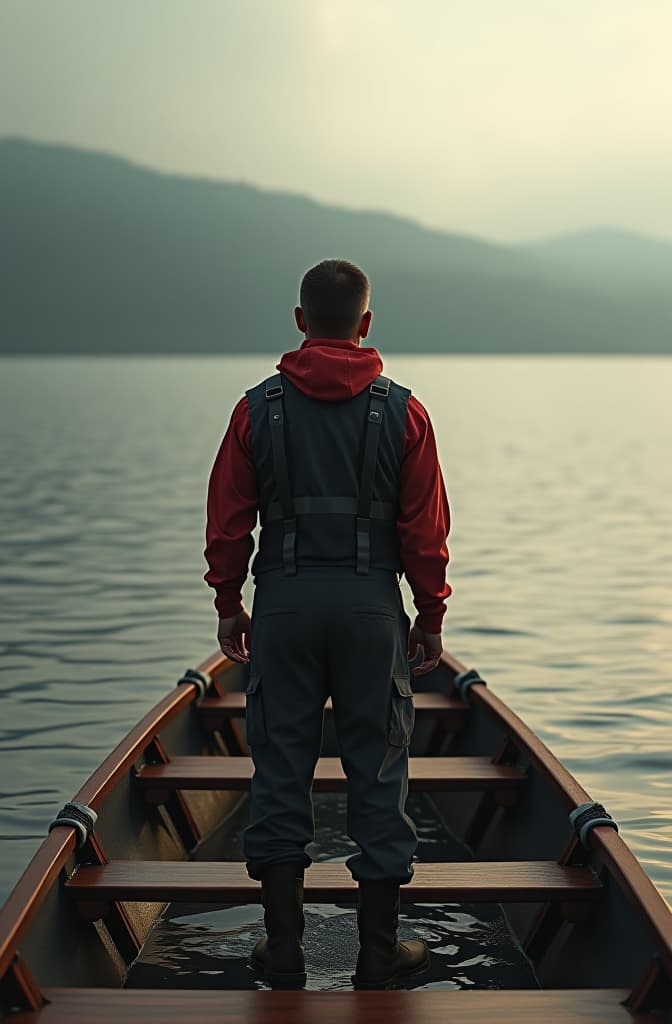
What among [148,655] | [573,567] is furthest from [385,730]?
[573,567]

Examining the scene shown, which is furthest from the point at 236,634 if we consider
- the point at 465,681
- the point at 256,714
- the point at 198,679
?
the point at 465,681

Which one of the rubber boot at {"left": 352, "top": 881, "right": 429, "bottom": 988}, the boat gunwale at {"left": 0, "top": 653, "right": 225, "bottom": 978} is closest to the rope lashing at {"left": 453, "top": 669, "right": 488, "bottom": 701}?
the boat gunwale at {"left": 0, "top": 653, "right": 225, "bottom": 978}

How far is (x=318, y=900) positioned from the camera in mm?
4891

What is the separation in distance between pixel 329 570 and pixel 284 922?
3.84ft

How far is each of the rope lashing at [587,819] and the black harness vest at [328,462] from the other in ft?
4.65

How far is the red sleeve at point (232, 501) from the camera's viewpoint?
14.4 ft

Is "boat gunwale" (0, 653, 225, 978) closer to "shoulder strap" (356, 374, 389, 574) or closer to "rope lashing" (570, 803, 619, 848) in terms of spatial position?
"shoulder strap" (356, 374, 389, 574)

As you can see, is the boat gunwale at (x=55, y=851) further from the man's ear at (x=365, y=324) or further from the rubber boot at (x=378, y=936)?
the man's ear at (x=365, y=324)

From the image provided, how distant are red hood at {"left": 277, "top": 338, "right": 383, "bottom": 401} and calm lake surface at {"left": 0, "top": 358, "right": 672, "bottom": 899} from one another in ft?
13.3

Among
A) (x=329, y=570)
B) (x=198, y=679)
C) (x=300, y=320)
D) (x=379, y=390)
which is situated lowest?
(x=198, y=679)

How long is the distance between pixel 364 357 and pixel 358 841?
1529 mm

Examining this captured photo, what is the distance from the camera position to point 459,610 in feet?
52.9

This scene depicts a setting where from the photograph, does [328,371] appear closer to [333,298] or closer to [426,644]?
[333,298]

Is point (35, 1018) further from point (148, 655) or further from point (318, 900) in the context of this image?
point (148, 655)
